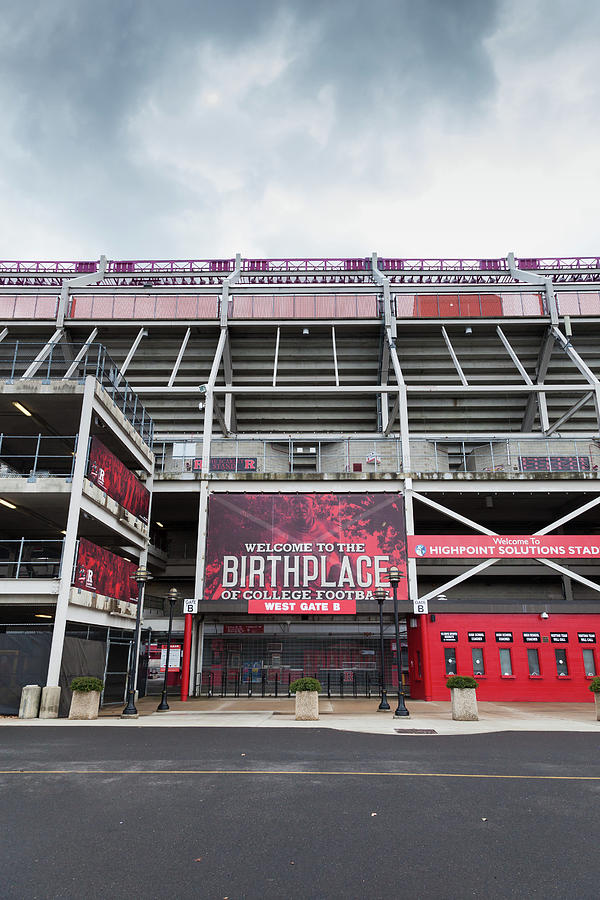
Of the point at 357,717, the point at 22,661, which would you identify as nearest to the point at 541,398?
the point at 357,717

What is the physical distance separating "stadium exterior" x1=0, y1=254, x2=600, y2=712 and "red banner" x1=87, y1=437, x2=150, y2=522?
19 cm

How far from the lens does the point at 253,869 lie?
5.13 m

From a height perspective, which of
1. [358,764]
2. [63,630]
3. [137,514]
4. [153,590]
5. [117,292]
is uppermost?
[117,292]

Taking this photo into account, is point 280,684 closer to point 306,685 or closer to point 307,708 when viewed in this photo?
point 306,685

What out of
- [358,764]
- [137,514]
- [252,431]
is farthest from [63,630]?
[252,431]

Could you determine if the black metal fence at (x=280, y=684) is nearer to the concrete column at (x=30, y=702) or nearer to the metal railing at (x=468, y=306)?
the concrete column at (x=30, y=702)

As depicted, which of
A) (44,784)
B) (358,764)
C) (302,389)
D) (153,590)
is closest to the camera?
(44,784)

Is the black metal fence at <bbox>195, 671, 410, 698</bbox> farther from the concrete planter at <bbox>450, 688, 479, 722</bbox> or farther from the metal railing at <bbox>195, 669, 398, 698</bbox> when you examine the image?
the concrete planter at <bbox>450, 688, 479, 722</bbox>

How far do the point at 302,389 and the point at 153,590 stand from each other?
15.9m

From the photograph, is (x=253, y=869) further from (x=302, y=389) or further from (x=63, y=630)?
(x=302, y=389)

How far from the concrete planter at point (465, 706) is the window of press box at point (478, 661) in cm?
805

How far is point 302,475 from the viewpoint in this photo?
88.0 ft

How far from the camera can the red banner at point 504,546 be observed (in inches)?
1017

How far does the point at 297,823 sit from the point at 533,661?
2169 cm
